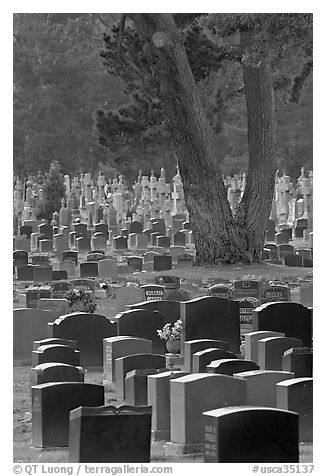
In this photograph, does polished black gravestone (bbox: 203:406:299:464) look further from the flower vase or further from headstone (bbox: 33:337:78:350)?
the flower vase

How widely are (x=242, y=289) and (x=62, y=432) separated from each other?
31.1 feet

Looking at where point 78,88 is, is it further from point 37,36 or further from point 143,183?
point 143,183

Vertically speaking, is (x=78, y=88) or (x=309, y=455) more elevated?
(x=78, y=88)

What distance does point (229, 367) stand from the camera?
1340 cm

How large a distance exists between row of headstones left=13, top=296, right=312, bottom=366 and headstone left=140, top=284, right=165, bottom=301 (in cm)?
313

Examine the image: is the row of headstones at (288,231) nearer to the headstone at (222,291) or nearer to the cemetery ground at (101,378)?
the cemetery ground at (101,378)

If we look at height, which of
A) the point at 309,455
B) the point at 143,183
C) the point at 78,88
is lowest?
the point at 309,455

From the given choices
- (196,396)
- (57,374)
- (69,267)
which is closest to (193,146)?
(69,267)

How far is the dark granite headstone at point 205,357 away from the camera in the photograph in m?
14.2

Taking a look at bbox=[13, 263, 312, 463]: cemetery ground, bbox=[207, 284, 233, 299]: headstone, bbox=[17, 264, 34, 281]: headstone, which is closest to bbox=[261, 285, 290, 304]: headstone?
bbox=[207, 284, 233, 299]: headstone

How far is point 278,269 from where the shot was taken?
84.9 feet

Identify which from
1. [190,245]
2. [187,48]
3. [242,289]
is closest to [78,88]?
[190,245]

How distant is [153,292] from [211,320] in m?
3.44

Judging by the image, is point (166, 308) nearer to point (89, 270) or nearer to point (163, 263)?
point (89, 270)
